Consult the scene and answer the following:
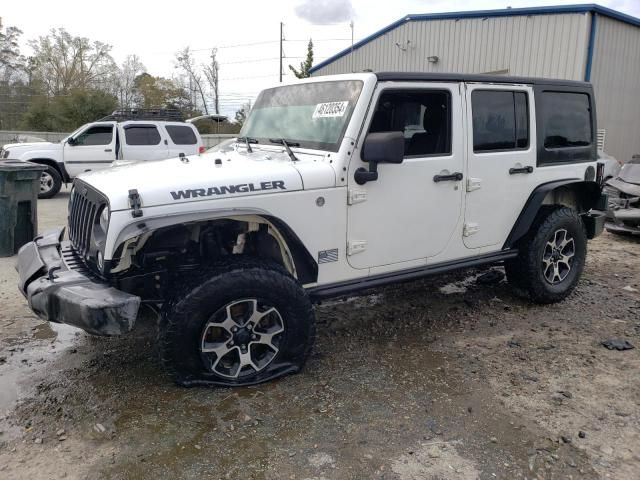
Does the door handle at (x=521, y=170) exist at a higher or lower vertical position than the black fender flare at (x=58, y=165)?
higher

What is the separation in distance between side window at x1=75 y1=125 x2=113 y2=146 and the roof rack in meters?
0.54

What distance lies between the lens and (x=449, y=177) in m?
4.04

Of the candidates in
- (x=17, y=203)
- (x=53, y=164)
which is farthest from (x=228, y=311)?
(x=53, y=164)

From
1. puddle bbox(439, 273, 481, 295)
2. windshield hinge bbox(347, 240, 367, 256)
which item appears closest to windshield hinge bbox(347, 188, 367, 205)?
windshield hinge bbox(347, 240, 367, 256)

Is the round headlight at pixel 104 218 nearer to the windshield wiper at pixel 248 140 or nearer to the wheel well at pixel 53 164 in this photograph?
the windshield wiper at pixel 248 140

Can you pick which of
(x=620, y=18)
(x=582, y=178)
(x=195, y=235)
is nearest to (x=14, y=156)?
(x=195, y=235)

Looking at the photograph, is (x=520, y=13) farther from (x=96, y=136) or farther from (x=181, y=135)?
(x=96, y=136)

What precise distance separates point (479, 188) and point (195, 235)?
2312 mm

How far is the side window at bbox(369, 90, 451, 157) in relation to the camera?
3.94 meters

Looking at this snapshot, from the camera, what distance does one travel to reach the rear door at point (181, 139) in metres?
12.9

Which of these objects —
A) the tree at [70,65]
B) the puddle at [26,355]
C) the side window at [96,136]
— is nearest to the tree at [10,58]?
the tree at [70,65]

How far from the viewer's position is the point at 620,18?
14.1 meters

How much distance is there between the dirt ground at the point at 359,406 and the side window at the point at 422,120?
5.11 ft

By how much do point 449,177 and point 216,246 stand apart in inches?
71.9
